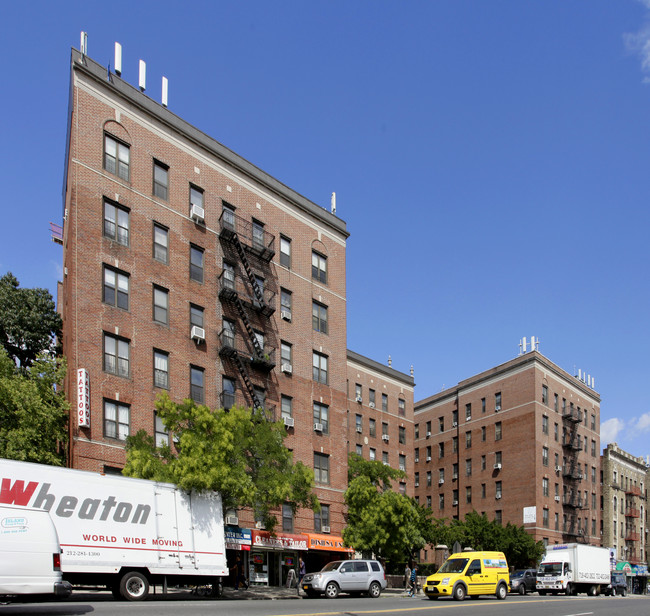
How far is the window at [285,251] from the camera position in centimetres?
4581

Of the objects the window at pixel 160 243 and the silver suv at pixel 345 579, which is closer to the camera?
the silver suv at pixel 345 579

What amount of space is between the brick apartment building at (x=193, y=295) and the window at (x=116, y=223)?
0.06 m

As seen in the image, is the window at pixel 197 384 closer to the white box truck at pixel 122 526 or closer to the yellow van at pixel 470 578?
the white box truck at pixel 122 526

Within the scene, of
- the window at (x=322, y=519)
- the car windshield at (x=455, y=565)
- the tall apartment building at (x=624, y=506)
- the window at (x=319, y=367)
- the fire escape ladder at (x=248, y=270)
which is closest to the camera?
the car windshield at (x=455, y=565)

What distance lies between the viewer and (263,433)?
33.2m

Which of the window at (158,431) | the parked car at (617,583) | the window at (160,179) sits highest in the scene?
the window at (160,179)

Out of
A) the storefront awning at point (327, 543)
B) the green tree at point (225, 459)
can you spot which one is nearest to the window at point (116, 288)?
the green tree at point (225, 459)

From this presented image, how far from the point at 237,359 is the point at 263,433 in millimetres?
7964

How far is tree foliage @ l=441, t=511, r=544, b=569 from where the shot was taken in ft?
206

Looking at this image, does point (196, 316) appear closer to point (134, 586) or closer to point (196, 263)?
point (196, 263)

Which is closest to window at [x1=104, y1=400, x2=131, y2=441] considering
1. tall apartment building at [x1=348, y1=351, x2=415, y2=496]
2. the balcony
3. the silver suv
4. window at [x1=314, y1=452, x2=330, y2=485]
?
the silver suv

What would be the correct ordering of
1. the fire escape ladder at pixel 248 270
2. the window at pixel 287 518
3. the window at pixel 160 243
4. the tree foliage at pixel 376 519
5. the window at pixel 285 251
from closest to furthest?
the window at pixel 160 243 < the window at pixel 287 518 < the fire escape ladder at pixel 248 270 < the tree foliage at pixel 376 519 < the window at pixel 285 251

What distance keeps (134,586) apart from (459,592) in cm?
1441

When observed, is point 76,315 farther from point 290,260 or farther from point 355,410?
point 355,410
